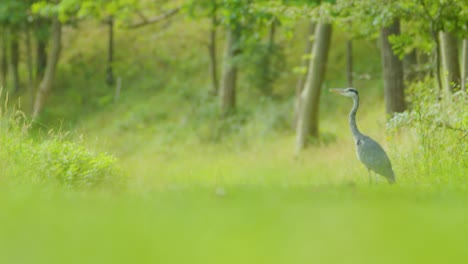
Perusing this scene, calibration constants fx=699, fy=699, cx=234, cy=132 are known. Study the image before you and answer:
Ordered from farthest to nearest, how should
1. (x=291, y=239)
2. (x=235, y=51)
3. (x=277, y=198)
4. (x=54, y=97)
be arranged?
(x=54, y=97) → (x=235, y=51) → (x=277, y=198) → (x=291, y=239)

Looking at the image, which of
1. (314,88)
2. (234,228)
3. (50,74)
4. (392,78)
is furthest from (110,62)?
(234,228)

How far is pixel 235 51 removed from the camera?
31094 mm

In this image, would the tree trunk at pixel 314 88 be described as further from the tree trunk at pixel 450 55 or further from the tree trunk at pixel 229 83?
the tree trunk at pixel 229 83

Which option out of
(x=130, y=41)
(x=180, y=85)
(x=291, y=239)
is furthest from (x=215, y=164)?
(x=130, y=41)

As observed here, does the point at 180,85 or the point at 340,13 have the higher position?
the point at 340,13

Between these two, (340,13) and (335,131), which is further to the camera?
(335,131)

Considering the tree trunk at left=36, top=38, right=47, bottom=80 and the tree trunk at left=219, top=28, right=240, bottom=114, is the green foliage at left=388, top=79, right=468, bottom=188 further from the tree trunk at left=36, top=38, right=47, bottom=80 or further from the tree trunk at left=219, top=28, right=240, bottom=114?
the tree trunk at left=36, top=38, right=47, bottom=80

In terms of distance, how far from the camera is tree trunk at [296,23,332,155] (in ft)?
71.1

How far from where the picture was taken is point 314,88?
22047 mm

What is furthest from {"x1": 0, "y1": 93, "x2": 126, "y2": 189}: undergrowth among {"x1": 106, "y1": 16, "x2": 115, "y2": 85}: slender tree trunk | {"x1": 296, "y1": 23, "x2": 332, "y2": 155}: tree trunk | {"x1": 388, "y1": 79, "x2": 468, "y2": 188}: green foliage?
{"x1": 106, "y1": 16, "x2": 115, "y2": 85}: slender tree trunk

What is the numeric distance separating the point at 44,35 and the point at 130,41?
9.66 meters

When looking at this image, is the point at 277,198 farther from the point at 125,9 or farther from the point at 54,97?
the point at 54,97

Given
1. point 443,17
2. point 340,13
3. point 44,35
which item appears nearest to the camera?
point 443,17

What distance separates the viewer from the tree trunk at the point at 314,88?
21.7 metres
